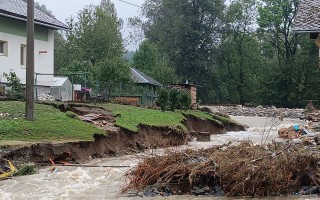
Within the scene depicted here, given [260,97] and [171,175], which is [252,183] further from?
[260,97]

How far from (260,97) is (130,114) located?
42.6 metres

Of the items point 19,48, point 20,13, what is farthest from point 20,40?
point 20,13

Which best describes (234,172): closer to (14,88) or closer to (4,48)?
(14,88)

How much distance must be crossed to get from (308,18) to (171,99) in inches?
457

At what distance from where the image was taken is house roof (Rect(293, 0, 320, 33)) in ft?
69.9

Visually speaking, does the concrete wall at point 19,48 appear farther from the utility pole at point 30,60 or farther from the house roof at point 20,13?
the utility pole at point 30,60

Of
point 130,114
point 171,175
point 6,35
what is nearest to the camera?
point 171,175

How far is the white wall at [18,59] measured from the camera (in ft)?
96.4

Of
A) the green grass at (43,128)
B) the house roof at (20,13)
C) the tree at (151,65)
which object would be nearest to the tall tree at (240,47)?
the tree at (151,65)

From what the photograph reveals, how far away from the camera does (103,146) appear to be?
18844mm

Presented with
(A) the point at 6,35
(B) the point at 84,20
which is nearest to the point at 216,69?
(B) the point at 84,20

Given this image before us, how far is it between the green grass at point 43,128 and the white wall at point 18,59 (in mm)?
8941

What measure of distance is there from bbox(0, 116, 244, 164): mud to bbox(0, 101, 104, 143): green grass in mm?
447

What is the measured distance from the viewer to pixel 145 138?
860 inches
